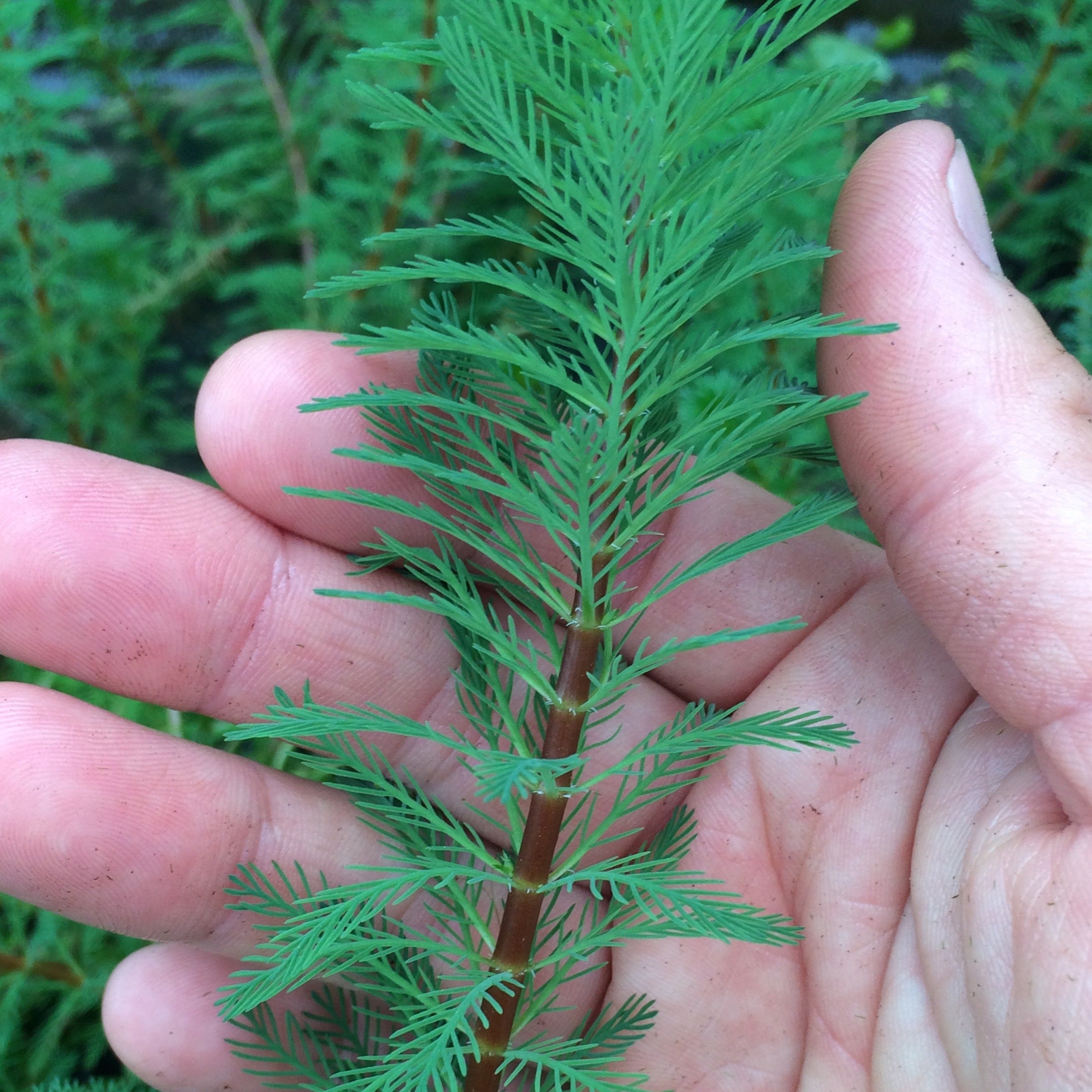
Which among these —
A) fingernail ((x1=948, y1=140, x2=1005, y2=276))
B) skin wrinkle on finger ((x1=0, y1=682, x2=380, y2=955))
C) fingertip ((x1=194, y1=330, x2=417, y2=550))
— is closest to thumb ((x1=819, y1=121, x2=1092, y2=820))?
fingernail ((x1=948, y1=140, x2=1005, y2=276))

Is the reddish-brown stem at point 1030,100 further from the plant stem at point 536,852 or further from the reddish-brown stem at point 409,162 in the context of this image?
the plant stem at point 536,852

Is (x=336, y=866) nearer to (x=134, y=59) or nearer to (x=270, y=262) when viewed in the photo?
(x=270, y=262)

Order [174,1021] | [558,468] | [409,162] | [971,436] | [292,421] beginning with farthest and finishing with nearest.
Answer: [409,162] → [174,1021] → [292,421] → [971,436] → [558,468]

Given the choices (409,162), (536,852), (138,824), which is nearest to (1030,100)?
(409,162)

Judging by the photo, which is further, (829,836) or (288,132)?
(288,132)

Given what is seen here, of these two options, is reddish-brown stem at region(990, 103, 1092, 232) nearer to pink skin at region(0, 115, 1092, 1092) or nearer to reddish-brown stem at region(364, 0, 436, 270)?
pink skin at region(0, 115, 1092, 1092)

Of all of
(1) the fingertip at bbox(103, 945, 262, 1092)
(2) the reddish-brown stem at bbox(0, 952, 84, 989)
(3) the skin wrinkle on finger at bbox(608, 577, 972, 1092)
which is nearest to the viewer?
(3) the skin wrinkle on finger at bbox(608, 577, 972, 1092)

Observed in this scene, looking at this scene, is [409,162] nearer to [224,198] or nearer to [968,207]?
[224,198]

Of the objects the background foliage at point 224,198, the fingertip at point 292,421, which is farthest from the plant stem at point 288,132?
the fingertip at point 292,421
